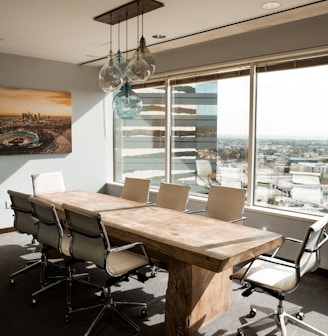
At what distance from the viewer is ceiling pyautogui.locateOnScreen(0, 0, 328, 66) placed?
11.0 ft

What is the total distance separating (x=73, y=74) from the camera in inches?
244

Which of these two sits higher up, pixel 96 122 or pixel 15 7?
pixel 15 7

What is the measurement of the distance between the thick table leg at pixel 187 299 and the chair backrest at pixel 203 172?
260 centimetres

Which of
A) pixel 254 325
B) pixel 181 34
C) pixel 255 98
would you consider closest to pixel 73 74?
→ pixel 181 34

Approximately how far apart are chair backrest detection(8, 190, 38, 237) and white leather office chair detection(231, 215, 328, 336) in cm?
195

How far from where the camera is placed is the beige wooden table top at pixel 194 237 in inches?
95.2

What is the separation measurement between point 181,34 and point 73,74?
254cm

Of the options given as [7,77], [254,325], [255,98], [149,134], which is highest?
[7,77]

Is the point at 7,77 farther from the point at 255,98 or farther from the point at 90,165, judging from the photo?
the point at 255,98

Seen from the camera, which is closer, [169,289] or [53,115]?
[169,289]

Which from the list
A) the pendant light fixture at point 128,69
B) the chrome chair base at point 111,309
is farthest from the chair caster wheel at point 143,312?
the pendant light fixture at point 128,69

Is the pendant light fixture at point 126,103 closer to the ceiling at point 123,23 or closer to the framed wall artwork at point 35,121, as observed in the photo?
the ceiling at point 123,23

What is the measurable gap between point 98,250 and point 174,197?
165cm

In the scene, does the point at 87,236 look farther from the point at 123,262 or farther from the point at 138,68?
the point at 138,68
